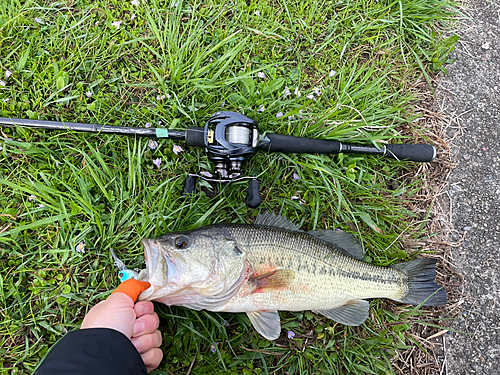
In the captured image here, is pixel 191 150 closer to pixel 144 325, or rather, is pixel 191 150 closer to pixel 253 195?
pixel 253 195

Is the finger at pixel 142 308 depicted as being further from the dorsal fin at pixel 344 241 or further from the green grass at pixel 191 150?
the dorsal fin at pixel 344 241

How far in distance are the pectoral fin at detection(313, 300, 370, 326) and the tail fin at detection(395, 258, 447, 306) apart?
439mm

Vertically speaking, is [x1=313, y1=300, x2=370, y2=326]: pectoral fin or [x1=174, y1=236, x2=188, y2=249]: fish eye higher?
[x1=174, y1=236, x2=188, y2=249]: fish eye

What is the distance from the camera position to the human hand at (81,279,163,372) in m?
2.23

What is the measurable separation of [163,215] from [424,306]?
9.69ft

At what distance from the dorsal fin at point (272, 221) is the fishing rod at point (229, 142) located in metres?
0.14

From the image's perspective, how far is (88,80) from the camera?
3193mm

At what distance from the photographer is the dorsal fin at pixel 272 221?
112 inches

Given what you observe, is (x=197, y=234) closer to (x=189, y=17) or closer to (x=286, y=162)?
(x=286, y=162)

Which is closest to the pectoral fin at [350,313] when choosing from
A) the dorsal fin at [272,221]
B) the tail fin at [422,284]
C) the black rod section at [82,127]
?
the tail fin at [422,284]

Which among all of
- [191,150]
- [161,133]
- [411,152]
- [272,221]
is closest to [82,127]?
[161,133]

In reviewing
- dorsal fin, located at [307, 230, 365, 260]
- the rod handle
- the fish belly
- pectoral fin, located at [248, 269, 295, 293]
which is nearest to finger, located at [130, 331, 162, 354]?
the fish belly

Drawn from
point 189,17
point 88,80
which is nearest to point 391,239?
point 189,17

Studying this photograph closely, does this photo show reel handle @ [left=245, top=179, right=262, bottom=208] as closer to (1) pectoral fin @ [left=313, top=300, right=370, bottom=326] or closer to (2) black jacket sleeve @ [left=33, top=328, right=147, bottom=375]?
(1) pectoral fin @ [left=313, top=300, right=370, bottom=326]
